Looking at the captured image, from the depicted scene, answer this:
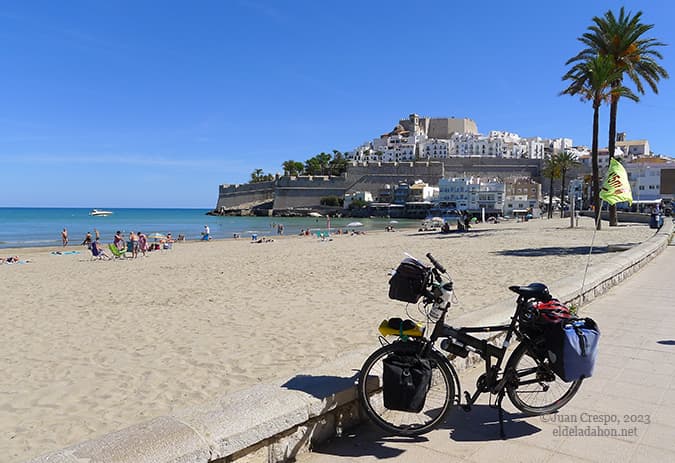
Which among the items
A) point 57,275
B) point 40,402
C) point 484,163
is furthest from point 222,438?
point 484,163

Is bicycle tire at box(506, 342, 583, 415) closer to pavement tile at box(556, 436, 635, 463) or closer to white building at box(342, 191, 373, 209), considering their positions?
pavement tile at box(556, 436, 635, 463)

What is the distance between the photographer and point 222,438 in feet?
7.28

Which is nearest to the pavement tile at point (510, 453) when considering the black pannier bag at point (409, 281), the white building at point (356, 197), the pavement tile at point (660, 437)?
the pavement tile at point (660, 437)

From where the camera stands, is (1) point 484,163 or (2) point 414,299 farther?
(1) point 484,163

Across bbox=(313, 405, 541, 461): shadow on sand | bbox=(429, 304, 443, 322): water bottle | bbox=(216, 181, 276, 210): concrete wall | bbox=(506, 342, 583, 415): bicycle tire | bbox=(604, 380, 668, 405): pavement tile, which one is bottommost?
bbox=(313, 405, 541, 461): shadow on sand

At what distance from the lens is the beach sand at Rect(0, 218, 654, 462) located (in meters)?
4.13

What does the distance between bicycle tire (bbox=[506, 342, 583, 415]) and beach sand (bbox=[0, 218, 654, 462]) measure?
1.29 metres

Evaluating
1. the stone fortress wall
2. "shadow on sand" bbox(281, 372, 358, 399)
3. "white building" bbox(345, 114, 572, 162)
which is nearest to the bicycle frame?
"shadow on sand" bbox(281, 372, 358, 399)

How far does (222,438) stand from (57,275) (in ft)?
48.2

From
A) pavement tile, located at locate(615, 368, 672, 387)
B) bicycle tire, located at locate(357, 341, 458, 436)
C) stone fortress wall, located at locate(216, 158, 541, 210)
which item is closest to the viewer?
bicycle tire, located at locate(357, 341, 458, 436)

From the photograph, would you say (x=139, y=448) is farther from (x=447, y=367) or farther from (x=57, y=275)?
(x=57, y=275)

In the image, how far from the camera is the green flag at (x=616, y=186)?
5633mm

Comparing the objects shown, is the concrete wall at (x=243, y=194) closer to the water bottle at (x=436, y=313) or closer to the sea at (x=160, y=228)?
the sea at (x=160, y=228)

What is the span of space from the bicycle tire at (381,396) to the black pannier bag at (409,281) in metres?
0.28
